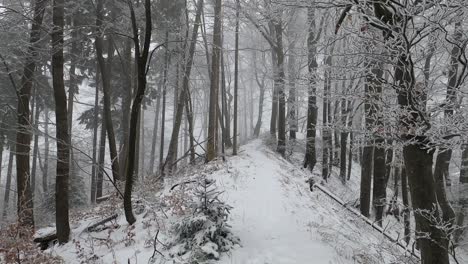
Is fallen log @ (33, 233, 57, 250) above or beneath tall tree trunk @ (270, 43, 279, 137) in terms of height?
beneath

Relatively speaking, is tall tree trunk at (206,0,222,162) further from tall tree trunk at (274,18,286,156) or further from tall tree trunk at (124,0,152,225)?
tall tree trunk at (124,0,152,225)

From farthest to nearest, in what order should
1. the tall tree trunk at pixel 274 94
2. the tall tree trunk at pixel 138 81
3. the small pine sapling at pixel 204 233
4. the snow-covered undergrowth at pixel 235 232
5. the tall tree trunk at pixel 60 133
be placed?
the tall tree trunk at pixel 274 94
the tall tree trunk at pixel 60 133
the tall tree trunk at pixel 138 81
the snow-covered undergrowth at pixel 235 232
the small pine sapling at pixel 204 233

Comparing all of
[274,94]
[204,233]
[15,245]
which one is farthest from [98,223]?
[274,94]

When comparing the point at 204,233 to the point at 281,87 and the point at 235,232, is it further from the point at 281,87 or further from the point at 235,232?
the point at 281,87

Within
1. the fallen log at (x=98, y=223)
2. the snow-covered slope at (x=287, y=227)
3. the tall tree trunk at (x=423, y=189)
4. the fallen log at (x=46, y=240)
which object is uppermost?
the tall tree trunk at (x=423, y=189)

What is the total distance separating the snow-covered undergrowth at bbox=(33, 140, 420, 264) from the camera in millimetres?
5812

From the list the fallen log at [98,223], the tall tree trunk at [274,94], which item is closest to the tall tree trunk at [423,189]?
the fallen log at [98,223]

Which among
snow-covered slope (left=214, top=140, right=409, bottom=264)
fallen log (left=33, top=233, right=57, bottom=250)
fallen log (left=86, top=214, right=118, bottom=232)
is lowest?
fallen log (left=33, top=233, right=57, bottom=250)

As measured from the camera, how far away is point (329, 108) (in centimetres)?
1956

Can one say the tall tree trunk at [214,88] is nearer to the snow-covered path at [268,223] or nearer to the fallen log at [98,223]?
the snow-covered path at [268,223]

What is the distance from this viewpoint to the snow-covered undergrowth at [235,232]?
5812 millimetres

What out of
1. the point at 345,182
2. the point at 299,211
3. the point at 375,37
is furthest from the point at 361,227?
the point at 345,182

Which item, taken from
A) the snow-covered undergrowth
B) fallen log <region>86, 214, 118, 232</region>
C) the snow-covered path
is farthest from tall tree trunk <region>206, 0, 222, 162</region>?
fallen log <region>86, 214, 118, 232</region>

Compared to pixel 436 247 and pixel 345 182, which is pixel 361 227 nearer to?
pixel 436 247
